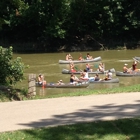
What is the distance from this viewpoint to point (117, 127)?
704cm

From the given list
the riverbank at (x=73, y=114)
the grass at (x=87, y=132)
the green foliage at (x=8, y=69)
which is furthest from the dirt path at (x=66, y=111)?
the green foliage at (x=8, y=69)

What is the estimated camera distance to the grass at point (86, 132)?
6508mm

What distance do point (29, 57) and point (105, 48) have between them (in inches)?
387

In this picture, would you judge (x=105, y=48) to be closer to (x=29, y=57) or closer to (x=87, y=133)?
(x=29, y=57)

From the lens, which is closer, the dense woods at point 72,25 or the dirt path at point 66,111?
the dirt path at point 66,111

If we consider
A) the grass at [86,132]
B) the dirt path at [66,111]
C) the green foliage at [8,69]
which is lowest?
the grass at [86,132]

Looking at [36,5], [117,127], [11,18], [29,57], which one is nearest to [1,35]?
[11,18]

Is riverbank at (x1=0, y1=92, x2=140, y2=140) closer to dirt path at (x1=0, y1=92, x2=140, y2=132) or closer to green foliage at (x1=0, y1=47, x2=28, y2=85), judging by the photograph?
dirt path at (x1=0, y1=92, x2=140, y2=132)

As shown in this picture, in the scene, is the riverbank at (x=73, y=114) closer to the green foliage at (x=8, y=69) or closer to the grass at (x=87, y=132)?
the grass at (x=87, y=132)

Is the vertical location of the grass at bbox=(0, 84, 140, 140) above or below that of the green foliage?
below

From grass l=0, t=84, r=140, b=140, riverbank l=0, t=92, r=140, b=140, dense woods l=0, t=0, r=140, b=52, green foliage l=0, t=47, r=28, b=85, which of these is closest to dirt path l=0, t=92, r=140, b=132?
riverbank l=0, t=92, r=140, b=140

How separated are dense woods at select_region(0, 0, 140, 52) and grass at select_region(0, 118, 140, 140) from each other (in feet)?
115

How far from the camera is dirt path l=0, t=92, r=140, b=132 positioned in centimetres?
773

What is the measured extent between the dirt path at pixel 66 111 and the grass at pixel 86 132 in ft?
1.44
